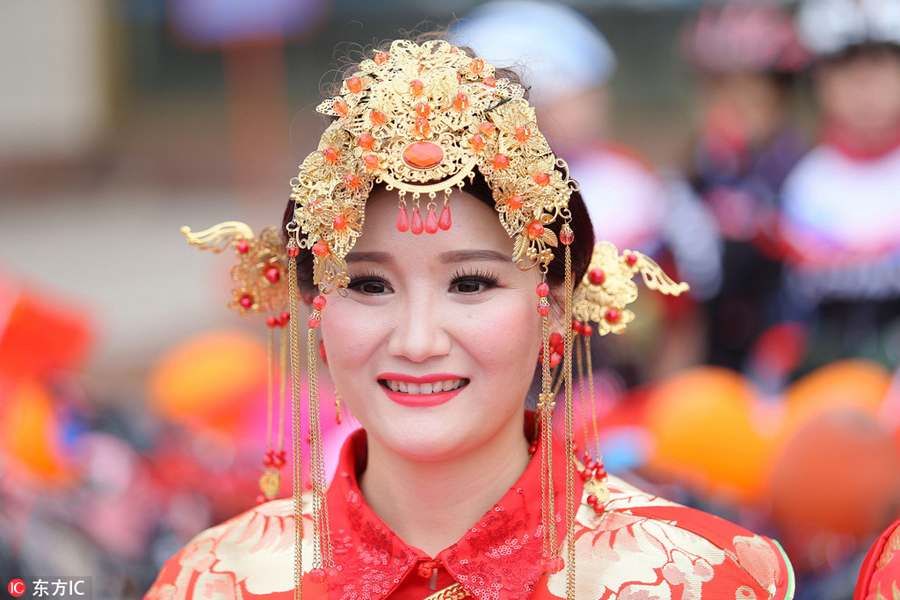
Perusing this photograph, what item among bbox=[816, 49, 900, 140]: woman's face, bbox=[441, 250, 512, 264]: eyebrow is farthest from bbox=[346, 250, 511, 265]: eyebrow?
bbox=[816, 49, 900, 140]: woman's face

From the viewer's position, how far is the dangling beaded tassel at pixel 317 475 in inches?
67.6

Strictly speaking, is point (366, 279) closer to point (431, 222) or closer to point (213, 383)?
point (431, 222)

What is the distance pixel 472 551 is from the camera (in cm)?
174

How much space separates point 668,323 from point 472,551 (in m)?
3.02

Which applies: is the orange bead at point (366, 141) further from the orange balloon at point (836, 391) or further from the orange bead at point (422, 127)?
the orange balloon at point (836, 391)

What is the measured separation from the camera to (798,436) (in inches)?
133

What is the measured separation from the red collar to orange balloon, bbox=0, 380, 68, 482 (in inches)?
71.8

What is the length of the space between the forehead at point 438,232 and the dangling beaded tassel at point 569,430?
11 centimetres

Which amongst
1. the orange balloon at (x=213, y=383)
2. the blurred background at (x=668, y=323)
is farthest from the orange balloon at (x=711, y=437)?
the orange balloon at (x=213, y=383)

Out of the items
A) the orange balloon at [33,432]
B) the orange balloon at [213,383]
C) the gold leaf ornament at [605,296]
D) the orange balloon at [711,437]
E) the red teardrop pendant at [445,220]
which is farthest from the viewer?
the orange balloon at [213,383]

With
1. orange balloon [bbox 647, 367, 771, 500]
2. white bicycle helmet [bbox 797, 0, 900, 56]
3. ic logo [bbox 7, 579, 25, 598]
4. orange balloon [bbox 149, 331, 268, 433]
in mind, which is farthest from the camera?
white bicycle helmet [bbox 797, 0, 900, 56]

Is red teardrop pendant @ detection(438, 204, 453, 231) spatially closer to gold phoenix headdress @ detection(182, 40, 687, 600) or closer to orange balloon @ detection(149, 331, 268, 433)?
gold phoenix headdress @ detection(182, 40, 687, 600)

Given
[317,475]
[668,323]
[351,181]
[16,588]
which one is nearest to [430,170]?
[351,181]

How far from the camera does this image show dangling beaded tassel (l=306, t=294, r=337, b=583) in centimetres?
172
